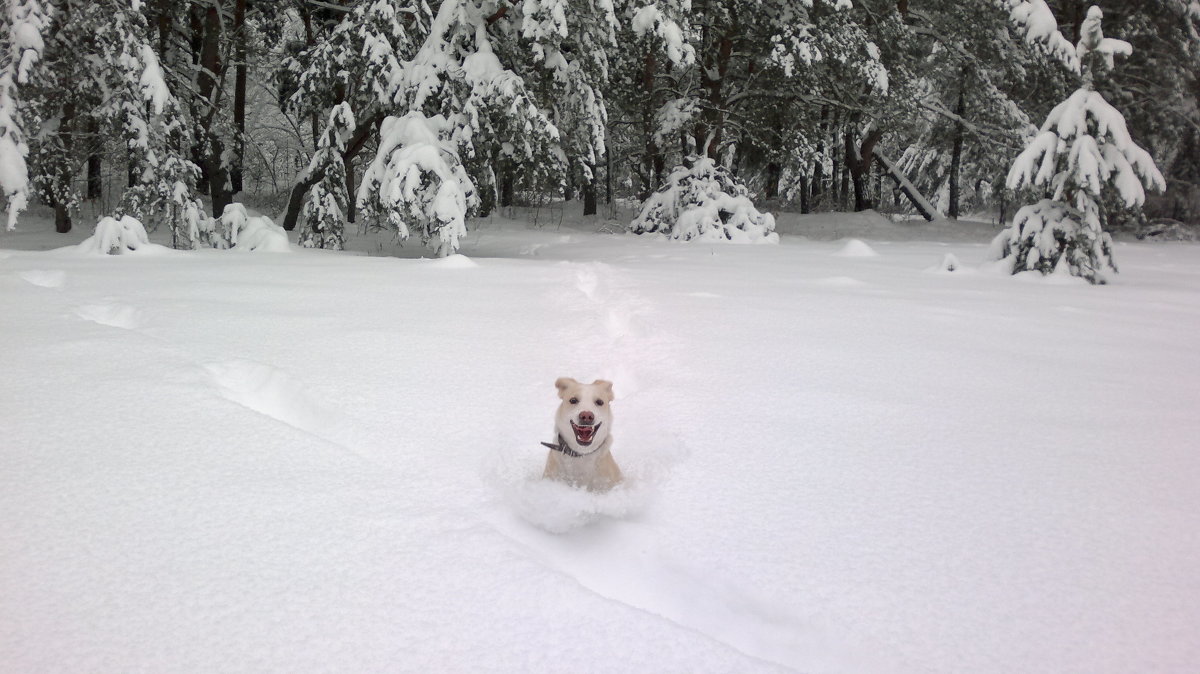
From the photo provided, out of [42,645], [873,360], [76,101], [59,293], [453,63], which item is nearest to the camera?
[42,645]

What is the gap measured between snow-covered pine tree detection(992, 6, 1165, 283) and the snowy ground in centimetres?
335

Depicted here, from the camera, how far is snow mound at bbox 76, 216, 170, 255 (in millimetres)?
7219

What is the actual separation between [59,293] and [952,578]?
5.41 meters

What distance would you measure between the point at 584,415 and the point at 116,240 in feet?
24.6

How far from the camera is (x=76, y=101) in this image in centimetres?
1006

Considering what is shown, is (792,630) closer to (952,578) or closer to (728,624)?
(728,624)

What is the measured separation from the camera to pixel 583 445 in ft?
6.71

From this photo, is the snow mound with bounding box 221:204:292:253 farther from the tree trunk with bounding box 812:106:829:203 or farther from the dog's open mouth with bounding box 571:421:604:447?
the tree trunk with bounding box 812:106:829:203

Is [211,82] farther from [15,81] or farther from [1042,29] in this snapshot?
[1042,29]

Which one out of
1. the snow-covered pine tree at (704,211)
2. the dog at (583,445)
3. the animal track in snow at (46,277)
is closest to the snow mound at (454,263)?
the animal track in snow at (46,277)

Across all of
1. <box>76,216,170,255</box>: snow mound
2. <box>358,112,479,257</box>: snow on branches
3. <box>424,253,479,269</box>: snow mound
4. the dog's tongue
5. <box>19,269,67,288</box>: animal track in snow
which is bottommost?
the dog's tongue

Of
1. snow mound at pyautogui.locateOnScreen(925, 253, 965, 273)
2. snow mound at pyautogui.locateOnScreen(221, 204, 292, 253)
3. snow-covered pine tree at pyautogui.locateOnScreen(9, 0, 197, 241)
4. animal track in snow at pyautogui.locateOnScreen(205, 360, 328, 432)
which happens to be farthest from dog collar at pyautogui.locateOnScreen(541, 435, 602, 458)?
snow-covered pine tree at pyautogui.locateOnScreen(9, 0, 197, 241)

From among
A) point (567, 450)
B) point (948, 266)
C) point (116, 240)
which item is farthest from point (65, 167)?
point (948, 266)

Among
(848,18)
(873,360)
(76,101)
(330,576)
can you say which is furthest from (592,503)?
(848,18)
